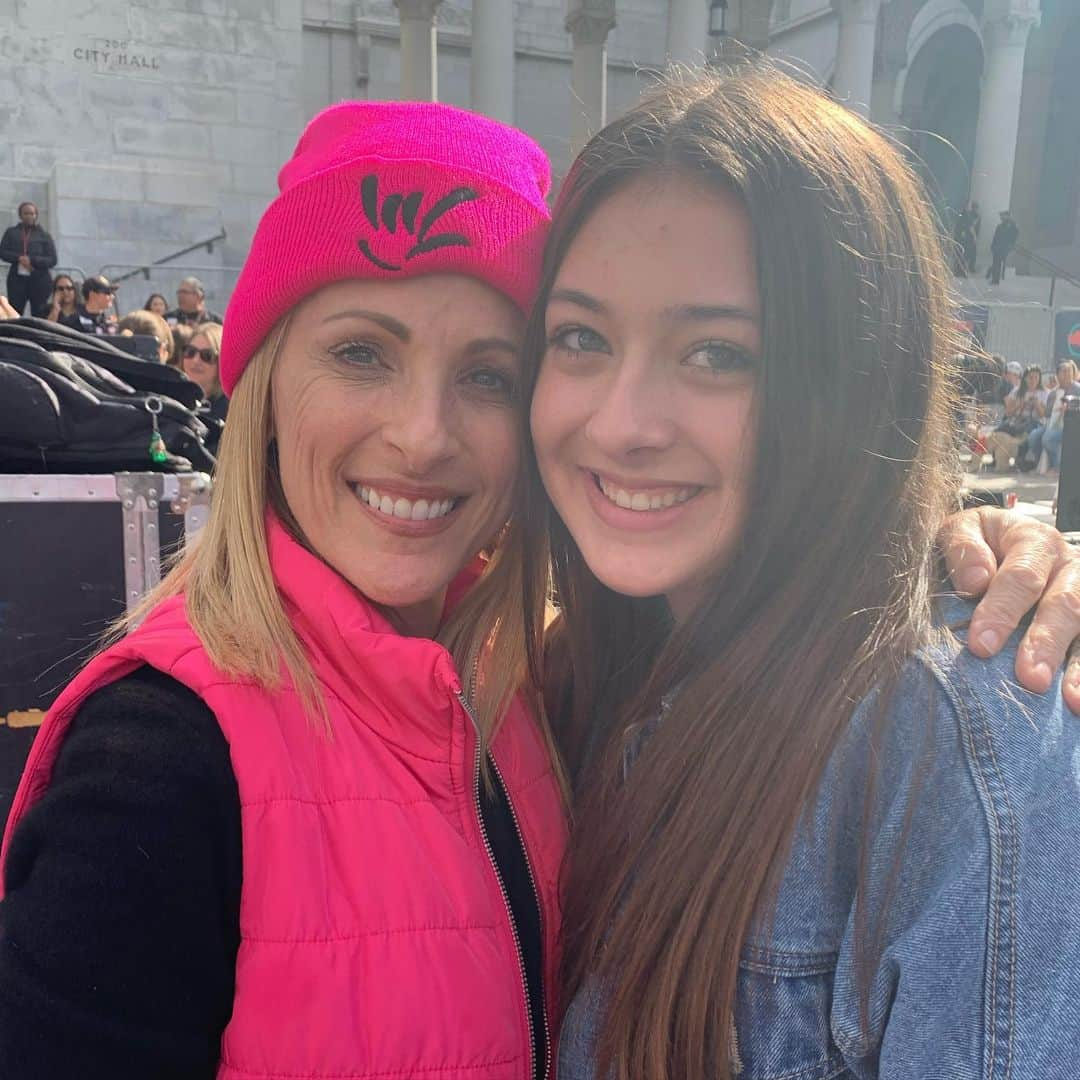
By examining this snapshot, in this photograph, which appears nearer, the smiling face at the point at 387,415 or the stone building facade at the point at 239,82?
the smiling face at the point at 387,415

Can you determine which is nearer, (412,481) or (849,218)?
(849,218)

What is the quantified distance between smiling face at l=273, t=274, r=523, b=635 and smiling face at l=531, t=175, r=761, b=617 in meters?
0.16

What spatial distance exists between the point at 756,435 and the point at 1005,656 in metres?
0.45

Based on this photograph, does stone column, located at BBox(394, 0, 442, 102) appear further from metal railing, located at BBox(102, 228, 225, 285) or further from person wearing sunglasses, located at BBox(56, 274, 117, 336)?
person wearing sunglasses, located at BBox(56, 274, 117, 336)

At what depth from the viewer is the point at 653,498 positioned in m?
1.56

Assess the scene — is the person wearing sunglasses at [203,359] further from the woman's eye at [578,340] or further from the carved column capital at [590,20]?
the carved column capital at [590,20]

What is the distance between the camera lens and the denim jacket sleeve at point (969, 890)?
42.5 inches

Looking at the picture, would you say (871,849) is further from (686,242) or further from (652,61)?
(652,61)

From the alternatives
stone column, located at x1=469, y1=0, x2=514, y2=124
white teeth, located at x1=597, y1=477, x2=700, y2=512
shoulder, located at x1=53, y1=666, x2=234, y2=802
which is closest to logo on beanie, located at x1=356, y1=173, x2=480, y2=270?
white teeth, located at x1=597, y1=477, x2=700, y2=512

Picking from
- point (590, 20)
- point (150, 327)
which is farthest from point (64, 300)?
point (590, 20)

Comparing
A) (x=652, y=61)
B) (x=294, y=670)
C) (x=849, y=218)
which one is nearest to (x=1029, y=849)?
(x=849, y=218)

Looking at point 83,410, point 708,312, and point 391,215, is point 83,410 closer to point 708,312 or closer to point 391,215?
point 391,215

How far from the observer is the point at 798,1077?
1.27 m

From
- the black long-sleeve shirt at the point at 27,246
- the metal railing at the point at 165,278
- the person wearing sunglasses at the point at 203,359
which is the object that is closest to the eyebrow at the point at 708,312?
the person wearing sunglasses at the point at 203,359
